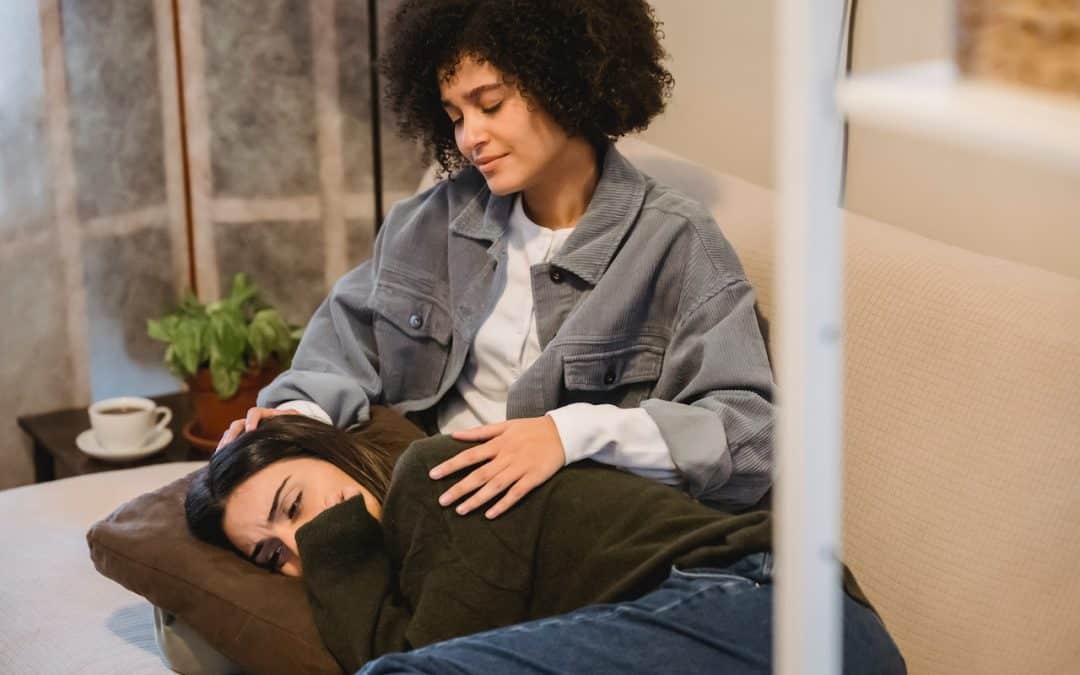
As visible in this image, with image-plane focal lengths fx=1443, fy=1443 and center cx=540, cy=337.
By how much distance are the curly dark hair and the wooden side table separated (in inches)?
38.6

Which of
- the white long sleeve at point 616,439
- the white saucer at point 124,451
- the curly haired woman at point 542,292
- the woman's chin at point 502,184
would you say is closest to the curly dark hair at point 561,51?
Answer: the curly haired woman at point 542,292

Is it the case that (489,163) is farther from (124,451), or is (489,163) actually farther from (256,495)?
(124,451)

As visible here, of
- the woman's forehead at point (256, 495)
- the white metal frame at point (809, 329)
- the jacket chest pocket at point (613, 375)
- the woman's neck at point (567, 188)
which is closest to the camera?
the white metal frame at point (809, 329)

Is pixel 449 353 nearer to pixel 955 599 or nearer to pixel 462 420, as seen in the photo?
pixel 462 420

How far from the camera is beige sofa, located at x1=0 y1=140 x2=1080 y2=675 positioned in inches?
60.0

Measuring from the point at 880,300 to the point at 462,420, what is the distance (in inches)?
24.7

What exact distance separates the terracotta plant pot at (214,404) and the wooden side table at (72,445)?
0.03 meters

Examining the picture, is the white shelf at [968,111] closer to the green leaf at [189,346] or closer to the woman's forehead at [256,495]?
the woman's forehead at [256,495]

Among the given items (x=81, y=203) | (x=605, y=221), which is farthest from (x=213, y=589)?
(x=81, y=203)

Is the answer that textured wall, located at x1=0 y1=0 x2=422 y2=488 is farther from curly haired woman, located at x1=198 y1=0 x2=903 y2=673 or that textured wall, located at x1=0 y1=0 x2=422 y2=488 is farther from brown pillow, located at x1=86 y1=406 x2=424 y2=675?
brown pillow, located at x1=86 y1=406 x2=424 y2=675

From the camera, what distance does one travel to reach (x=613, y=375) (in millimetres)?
1901

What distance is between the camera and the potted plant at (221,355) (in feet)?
8.55

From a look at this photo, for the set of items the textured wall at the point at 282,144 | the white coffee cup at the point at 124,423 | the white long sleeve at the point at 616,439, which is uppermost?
the textured wall at the point at 282,144

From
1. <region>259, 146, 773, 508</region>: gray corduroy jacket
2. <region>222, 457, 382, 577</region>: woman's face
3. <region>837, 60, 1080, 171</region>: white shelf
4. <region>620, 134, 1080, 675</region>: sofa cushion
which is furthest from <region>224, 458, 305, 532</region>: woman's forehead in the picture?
<region>837, 60, 1080, 171</region>: white shelf
